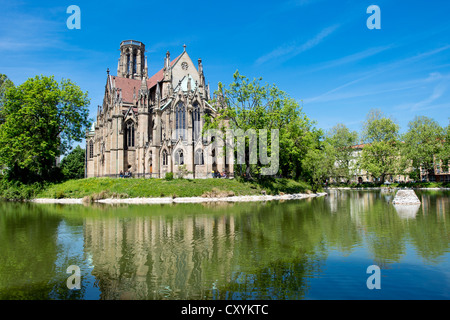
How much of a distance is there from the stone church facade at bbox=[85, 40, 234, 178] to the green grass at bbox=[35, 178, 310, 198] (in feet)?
13.8

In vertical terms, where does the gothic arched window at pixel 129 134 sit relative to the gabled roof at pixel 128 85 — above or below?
below

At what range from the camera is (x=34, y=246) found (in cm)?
1339

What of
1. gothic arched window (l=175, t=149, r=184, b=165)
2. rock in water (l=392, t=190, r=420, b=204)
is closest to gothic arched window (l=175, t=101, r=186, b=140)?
gothic arched window (l=175, t=149, r=184, b=165)

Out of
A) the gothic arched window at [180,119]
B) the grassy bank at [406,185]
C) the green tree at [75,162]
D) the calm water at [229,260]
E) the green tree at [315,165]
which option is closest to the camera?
the calm water at [229,260]

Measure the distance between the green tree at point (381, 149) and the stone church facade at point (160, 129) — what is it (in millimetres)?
35787

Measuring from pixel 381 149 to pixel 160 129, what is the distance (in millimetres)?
45195

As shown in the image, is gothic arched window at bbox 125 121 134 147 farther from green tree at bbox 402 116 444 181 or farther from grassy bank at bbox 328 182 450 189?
green tree at bbox 402 116 444 181

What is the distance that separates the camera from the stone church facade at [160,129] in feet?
160

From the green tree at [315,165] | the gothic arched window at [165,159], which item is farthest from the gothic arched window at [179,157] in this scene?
the green tree at [315,165]

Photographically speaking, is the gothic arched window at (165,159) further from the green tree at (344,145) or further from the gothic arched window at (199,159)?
the green tree at (344,145)

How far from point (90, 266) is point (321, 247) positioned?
818 centimetres

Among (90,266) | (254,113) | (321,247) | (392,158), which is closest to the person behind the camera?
(90,266)
